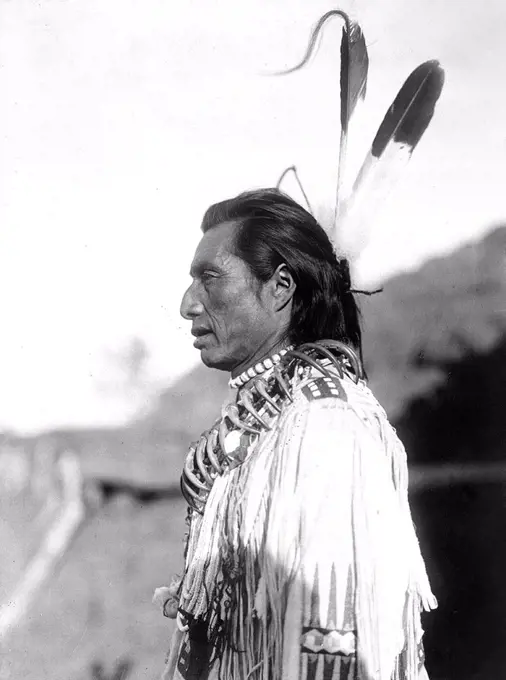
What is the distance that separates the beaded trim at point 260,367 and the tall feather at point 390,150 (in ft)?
1.57

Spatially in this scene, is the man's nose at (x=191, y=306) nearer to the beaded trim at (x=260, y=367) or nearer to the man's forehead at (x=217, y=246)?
the man's forehead at (x=217, y=246)

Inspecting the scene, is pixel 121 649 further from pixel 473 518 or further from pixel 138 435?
pixel 473 518

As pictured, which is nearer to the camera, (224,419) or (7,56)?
(224,419)

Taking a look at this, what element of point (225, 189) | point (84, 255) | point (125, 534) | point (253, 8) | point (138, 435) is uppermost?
point (253, 8)

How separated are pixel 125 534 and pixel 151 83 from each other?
1.30m

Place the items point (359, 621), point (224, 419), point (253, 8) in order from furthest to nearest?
1. point (253, 8)
2. point (224, 419)
3. point (359, 621)

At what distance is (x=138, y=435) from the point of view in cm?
249

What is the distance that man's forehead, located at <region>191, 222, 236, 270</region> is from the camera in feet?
6.66

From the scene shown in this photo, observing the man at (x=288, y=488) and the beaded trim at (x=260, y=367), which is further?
the beaded trim at (x=260, y=367)

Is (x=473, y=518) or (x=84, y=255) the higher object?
(x=84, y=255)

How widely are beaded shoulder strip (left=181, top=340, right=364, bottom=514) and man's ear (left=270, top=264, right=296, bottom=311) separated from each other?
5.2 inches

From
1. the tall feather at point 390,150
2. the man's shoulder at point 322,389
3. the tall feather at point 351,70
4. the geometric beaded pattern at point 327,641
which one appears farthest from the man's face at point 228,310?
the geometric beaded pattern at point 327,641

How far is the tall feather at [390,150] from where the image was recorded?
7.60 feet

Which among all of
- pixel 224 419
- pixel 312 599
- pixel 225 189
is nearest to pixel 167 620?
pixel 224 419
